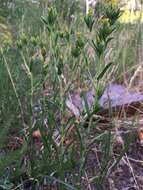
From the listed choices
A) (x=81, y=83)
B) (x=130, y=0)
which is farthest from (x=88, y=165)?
(x=130, y=0)

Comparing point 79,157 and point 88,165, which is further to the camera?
point 88,165

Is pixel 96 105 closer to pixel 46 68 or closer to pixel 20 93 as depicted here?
pixel 46 68

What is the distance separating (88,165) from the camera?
1.92 metres

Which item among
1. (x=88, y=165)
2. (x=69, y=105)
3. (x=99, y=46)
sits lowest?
(x=88, y=165)

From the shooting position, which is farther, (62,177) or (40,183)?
(40,183)

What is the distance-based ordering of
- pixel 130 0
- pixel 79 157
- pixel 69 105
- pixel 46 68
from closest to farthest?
pixel 79 157
pixel 46 68
pixel 69 105
pixel 130 0

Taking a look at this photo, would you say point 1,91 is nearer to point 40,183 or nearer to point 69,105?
point 69,105

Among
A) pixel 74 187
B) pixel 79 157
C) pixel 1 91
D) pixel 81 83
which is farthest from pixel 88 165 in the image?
pixel 81 83

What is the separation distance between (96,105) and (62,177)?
27 cm

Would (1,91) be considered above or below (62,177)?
above

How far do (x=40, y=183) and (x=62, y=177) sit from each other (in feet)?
0.52

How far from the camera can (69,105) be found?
224 cm

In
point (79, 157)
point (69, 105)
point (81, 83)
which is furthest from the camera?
point (81, 83)

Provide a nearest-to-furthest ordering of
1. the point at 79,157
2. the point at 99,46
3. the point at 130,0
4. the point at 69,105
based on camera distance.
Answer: the point at 99,46
the point at 79,157
the point at 69,105
the point at 130,0
